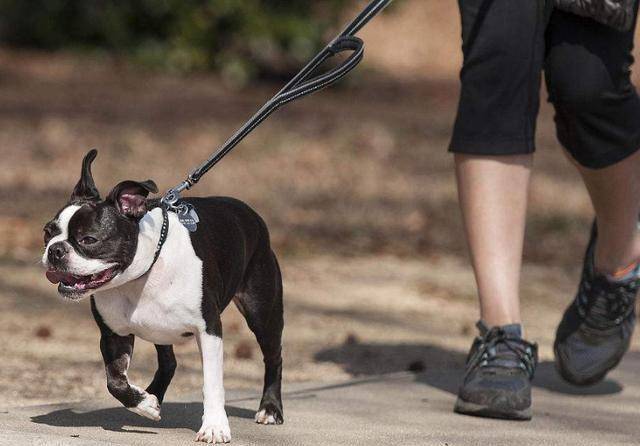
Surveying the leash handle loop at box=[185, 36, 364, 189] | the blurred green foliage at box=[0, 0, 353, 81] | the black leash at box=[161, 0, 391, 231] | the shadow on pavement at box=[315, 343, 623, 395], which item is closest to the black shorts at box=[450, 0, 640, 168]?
the black leash at box=[161, 0, 391, 231]

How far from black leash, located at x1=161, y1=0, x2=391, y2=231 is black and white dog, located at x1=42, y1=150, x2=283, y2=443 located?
5 cm

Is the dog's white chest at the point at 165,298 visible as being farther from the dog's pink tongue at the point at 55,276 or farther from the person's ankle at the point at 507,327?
the person's ankle at the point at 507,327

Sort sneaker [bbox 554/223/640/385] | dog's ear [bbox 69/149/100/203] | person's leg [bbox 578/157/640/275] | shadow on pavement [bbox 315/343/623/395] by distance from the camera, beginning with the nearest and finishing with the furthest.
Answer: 1. dog's ear [bbox 69/149/100/203]
2. person's leg [bbox 578/157/640/275]
3. sneaker [bbox 554/223/640/385]
4. shadow on pavement [bbox 315/343/623/395]

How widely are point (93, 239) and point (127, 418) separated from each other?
2.65 ft

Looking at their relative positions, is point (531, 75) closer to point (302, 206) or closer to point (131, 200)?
point (131, 200)

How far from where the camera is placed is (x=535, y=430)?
4043 millimetres

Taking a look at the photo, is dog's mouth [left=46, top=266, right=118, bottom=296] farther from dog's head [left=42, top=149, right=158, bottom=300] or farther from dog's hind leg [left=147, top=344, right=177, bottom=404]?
dog's hind leg [left=147, top=344, right=177, bottom=404]

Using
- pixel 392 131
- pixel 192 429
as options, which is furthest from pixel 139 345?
pixel 392 131

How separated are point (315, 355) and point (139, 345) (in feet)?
2.31

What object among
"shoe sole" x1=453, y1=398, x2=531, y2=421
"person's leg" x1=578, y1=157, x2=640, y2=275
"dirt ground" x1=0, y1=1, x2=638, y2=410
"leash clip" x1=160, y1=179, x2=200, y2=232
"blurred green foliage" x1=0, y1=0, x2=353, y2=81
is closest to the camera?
"leash clip" x1=160, y1=179, x2=200, y2=232

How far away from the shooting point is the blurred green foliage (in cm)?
1503

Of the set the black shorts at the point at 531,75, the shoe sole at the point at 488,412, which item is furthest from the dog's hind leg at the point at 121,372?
the black shorts at the point at 531,75

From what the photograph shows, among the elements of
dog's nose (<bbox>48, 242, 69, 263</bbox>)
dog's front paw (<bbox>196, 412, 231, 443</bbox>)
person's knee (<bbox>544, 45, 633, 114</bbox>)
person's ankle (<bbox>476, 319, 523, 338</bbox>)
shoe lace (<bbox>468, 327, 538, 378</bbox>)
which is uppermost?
person's knee (<bbox>544, 45, 633, 114</bbox>)

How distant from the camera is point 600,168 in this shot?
4445 millimetres
